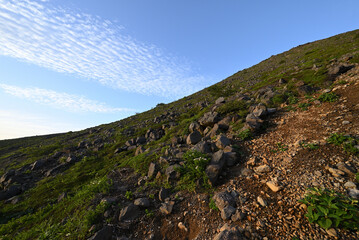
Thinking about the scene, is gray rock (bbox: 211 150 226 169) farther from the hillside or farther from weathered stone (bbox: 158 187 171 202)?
weathered stone (bbox: 158 187 171 202)

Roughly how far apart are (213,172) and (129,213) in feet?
11.8

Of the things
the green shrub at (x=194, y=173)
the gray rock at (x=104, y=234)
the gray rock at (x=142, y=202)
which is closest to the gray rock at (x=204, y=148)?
the green shrub at (x=194, y=173)

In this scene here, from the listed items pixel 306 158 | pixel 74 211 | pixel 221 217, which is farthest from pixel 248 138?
pixel 74 211

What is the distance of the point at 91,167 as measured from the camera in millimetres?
12789

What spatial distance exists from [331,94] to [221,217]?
10.3m

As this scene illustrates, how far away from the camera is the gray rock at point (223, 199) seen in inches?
183

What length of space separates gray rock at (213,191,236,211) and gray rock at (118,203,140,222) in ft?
10.0

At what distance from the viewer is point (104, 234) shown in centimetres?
482

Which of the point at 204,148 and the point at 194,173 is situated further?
the point at 204,148

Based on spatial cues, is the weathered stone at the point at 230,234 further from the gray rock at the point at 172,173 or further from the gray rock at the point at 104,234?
the gray rock at the point at 104,234

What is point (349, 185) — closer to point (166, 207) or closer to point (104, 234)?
point (166, 207)

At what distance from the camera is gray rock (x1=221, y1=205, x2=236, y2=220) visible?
4313 mm

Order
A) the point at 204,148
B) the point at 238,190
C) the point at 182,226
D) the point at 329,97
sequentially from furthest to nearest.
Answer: the point at 329,97 < the point at 204,148 < the point at 238,190 < the point at 182,226

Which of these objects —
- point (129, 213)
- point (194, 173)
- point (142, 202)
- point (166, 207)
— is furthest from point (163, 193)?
point (194, 173)
